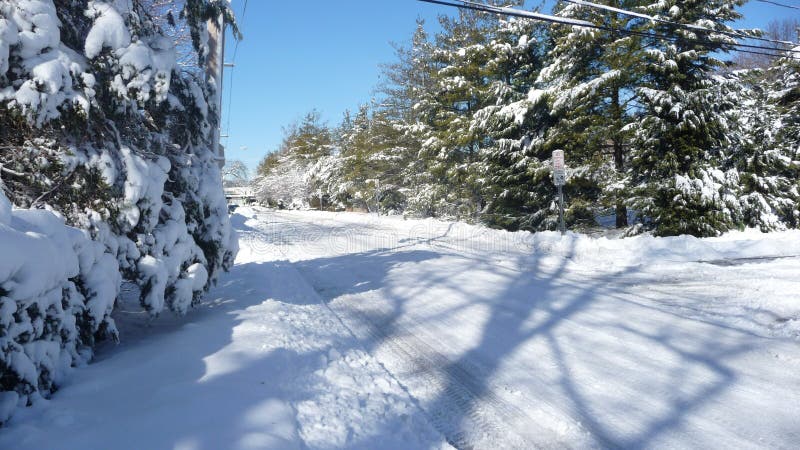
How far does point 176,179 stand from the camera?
5.62 metres

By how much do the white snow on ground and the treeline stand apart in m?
5.14

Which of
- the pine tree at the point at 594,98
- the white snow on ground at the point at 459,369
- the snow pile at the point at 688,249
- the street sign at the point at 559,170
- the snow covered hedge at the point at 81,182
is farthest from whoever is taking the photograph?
the pine tree at the point at 594,98

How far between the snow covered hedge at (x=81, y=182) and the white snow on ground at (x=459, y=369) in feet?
1.62

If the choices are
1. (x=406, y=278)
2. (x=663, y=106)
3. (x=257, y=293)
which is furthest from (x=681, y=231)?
(x=257, y=293)

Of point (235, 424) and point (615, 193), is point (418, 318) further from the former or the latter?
point (615, 193)

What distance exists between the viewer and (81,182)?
4348mm

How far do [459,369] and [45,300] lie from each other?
3482 mm

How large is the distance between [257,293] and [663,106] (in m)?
12.5

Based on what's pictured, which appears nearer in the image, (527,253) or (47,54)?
(47,54)

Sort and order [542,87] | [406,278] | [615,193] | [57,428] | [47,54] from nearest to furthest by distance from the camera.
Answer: [57,428] < [47,54] < [406,278] < [615,193] < [542,87]

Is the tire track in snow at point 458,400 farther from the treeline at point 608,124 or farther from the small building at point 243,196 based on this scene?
the small building at point 243,196

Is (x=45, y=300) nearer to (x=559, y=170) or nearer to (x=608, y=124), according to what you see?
(x=559, y=170)

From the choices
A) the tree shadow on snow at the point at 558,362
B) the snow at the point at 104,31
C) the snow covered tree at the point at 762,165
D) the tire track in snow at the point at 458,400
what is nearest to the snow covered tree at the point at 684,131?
the snow covered tree at the point at 762,165

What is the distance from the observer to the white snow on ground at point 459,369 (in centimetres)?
304
